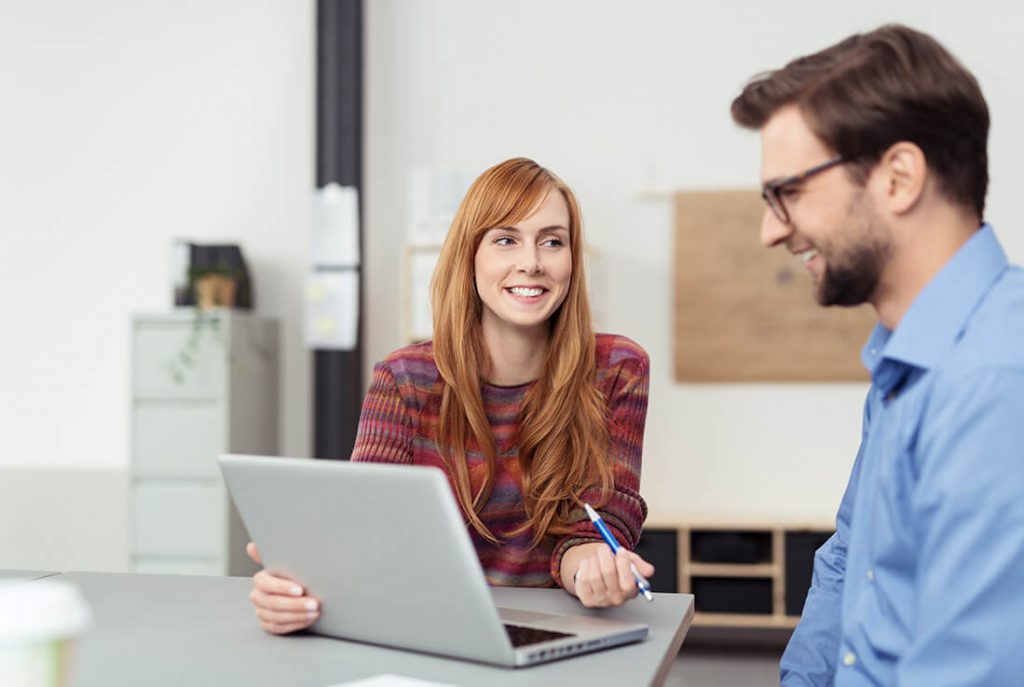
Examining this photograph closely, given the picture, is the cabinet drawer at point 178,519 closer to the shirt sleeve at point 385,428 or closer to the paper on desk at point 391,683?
the shirt sleeve at point 385,428

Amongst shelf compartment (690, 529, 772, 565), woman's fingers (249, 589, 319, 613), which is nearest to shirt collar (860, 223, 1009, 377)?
woman's fingers (249, 589, 319, 613)

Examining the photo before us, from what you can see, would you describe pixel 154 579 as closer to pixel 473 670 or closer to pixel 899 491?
pixel 473 670

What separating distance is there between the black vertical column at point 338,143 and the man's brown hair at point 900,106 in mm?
3651

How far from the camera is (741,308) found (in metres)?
4.66

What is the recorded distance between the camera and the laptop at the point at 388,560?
1169 millimetres

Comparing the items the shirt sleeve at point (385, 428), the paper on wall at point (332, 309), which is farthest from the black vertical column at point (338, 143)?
the shirt sleeve at point (385, 428)

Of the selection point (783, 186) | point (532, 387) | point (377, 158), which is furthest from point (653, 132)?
point (783, 186)

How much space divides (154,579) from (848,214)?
3.91 feet

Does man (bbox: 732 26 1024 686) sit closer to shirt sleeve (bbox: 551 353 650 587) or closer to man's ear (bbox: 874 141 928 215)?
man's ear (bbox: 874 141 928 215)

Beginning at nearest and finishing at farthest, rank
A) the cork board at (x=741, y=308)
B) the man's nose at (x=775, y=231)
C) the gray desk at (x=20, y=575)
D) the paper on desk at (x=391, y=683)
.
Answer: the paper on desk at (x=391, y=683), the man's nose at (x=775, y=231), the gray desk at (x=20, y=575), the cork board at (x=741, y=308)

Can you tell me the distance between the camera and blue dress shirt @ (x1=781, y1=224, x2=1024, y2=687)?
1021 mm

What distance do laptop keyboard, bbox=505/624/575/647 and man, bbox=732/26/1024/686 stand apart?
0.32 m

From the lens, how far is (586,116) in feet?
15.7

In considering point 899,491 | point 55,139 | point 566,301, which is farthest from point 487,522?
point 55,139
